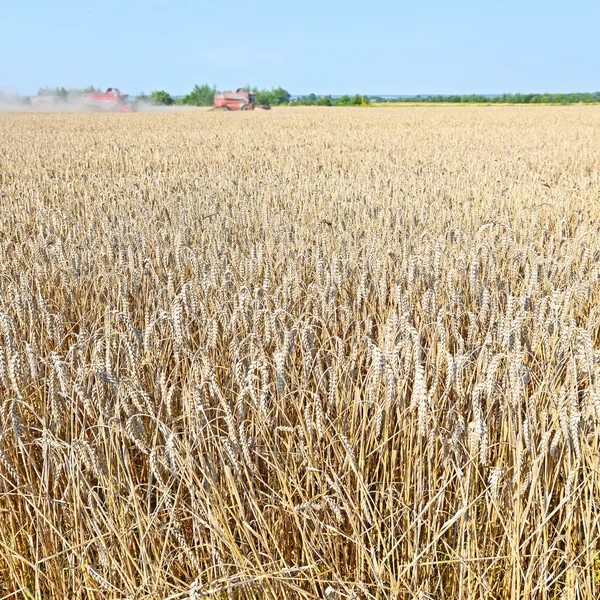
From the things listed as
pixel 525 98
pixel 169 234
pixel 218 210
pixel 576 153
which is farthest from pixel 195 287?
pixel 525 98

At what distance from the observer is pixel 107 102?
41875mm

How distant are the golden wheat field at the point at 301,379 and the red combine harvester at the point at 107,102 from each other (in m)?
36.7

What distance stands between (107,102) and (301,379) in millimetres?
44988

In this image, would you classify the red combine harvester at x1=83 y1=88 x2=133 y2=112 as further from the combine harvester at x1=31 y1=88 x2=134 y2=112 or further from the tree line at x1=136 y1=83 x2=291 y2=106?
A: the tree line at x1=136 y1=83 x2=291 y2=106

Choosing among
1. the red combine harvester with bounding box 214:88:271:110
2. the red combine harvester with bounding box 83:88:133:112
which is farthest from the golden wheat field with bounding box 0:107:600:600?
the red combine harvester with bounding box 83:88:133:112

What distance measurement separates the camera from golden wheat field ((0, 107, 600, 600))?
125cm

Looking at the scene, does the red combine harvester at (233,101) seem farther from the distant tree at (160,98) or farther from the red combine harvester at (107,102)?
the distant tree at (160,98)

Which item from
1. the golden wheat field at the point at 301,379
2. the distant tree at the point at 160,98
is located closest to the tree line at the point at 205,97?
the distant tree at the point at 160,98

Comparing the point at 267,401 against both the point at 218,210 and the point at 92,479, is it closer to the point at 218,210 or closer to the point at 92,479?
the point at 92,479

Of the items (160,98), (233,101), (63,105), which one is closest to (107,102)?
(63,105)

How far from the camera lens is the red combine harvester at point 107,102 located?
4178 cm

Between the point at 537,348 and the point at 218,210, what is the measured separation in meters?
3.13

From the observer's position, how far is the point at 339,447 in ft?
5.31

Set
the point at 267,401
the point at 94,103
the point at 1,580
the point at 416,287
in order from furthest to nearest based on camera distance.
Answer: the point at 94,103 → the point at 416,287 → the point at 267,401 → the point at 1,580
